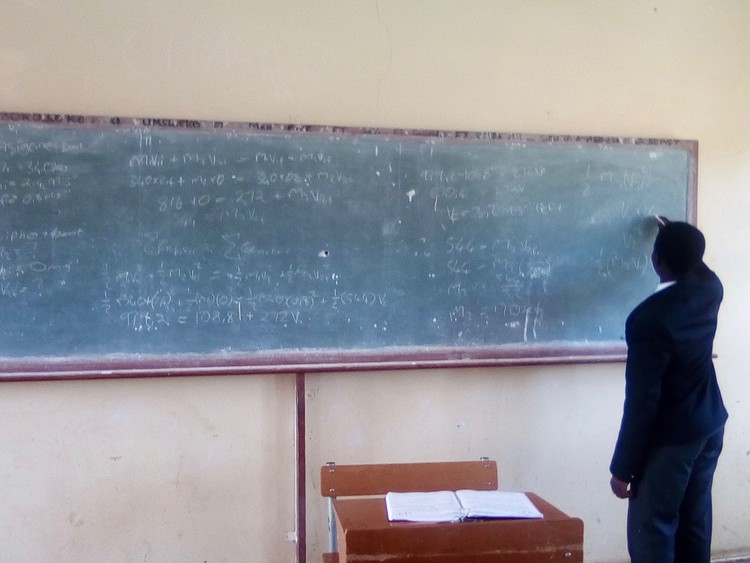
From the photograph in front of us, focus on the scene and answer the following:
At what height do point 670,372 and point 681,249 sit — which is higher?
point 681,249

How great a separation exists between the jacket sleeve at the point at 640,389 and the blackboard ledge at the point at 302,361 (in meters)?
0.69

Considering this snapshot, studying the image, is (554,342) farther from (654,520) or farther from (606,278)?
(654,520)

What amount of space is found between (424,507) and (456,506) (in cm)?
9

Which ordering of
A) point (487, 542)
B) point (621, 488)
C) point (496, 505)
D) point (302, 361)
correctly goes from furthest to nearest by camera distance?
point (302, 361)
point (621, 488)
point (496, 505)
point (487, 542)

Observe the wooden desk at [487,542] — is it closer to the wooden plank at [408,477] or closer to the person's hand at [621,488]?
the wooden plank at [408,477]

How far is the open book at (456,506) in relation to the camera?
1.75 m

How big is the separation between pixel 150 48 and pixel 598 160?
6.46 ft

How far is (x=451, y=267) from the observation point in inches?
110

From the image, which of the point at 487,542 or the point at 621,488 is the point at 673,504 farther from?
the point at 487,542

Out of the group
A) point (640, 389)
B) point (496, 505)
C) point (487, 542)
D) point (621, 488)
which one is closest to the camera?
point (487, 542)

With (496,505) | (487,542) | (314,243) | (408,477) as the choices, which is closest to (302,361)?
(314,243)

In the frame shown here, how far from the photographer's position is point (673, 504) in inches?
85.1

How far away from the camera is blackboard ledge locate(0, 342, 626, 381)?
8.22 feet

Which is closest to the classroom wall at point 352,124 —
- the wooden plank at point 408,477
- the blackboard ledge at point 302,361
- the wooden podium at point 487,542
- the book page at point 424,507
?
the blackboard ledge at point 302,361
